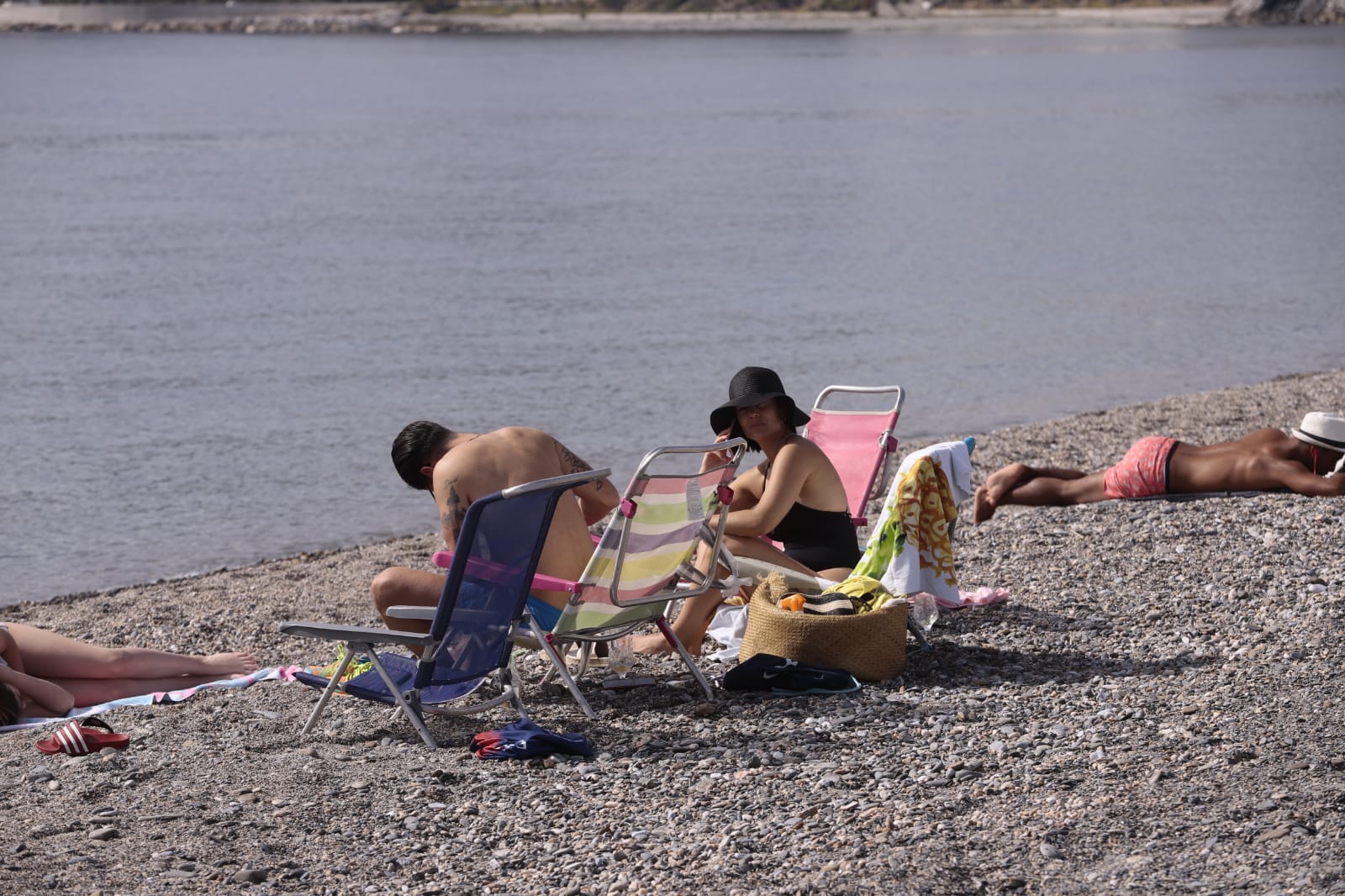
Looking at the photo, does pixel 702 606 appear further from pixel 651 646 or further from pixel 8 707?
pixel 8 707

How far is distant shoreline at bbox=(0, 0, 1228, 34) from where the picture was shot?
109 m

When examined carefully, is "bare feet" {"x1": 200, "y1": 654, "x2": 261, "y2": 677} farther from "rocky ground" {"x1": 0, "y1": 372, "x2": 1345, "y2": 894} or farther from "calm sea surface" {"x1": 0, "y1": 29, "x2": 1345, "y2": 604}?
"calm sea surface" {"x1": 0, "y1": 29, "x2": 1345, "y2": 604}

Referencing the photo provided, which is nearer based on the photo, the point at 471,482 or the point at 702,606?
the point at 471,482

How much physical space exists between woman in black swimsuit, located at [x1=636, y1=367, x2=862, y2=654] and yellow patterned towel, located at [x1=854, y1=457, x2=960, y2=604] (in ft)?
0.93

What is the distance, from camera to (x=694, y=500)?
5.52m

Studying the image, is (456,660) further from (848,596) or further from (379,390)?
(379,390)

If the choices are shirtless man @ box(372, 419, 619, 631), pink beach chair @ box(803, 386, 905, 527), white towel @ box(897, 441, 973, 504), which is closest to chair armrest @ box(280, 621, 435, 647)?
shirtless man @ box(372, 419, 619, 631)

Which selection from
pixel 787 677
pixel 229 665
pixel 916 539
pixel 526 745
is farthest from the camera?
pixel 229 665

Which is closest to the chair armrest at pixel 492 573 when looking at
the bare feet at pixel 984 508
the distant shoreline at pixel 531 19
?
the bare feet at pixel 984 508

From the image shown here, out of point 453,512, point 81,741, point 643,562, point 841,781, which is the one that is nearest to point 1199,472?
point 643,562

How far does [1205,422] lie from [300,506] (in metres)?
7.26

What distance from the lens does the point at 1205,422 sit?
1248 centimetres

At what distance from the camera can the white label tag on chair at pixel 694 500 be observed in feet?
18.0

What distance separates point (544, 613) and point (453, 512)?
48cm
